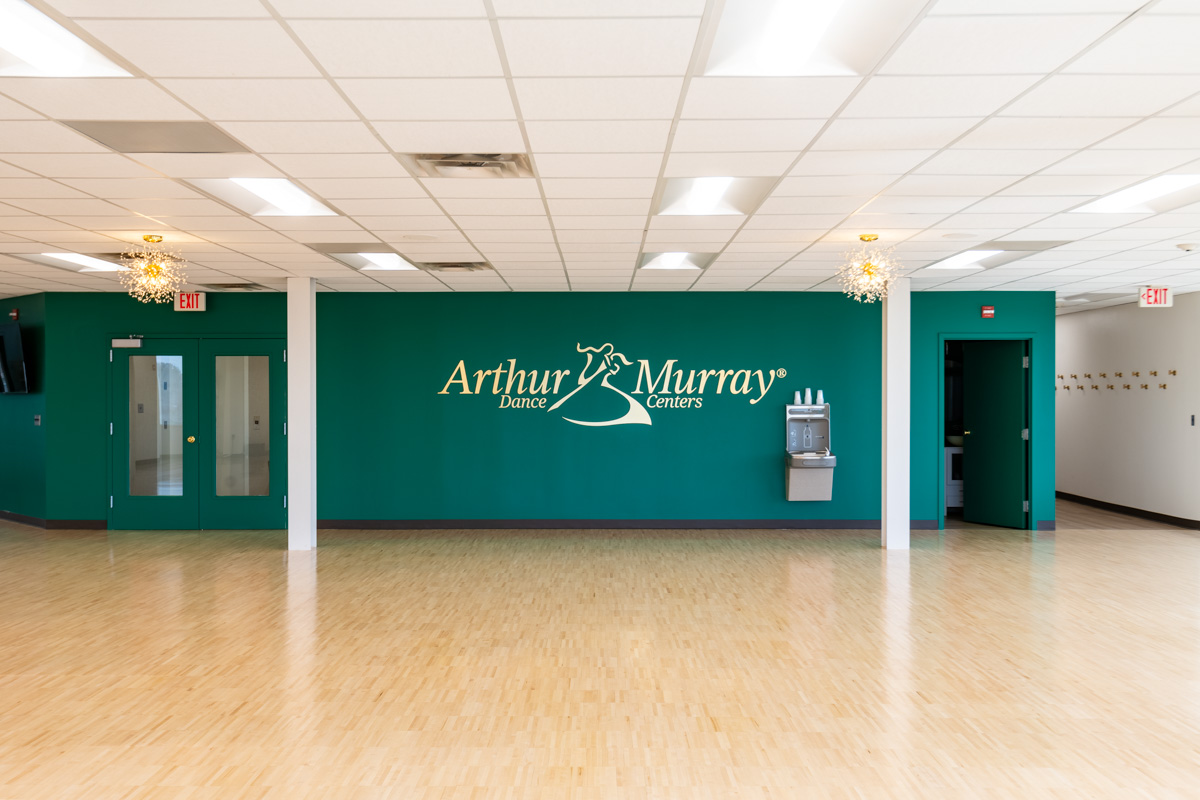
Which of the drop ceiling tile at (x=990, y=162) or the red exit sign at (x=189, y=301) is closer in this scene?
the drop ceiling tile at (x=990, y=162)

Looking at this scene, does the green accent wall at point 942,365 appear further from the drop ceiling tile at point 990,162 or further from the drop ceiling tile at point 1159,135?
the drop ceiling tile at point 1159,135

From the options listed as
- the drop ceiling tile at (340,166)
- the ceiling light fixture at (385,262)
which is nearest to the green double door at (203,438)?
the ceiling light fixture at (385,262)

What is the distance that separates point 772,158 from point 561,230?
2.20 metres

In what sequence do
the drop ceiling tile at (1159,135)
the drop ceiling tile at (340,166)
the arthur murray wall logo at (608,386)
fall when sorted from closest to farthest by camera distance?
the drop ceiling tile at (1159,135), the drop ceiling tile at (340,166), the arthur murray wall logo at (608,386)

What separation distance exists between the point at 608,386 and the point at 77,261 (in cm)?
569

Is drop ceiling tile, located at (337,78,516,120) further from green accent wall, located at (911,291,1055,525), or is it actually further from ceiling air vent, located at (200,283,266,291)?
green accent wall, located at (911,291,1055,525)

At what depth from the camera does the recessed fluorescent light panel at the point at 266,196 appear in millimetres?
4980

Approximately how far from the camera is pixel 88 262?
759 centimetres

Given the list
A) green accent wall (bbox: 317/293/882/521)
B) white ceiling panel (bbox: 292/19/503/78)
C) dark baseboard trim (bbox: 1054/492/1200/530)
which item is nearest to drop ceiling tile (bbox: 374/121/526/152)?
white ceiling panel (bbox: 292/19/503/78)

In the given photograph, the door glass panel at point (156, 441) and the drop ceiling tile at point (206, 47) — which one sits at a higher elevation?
the drop ceiling tile at point (206, 47)

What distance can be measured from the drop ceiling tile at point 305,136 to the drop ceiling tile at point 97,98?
27cm

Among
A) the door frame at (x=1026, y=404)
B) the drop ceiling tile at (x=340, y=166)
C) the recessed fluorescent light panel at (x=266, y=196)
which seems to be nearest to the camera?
the drop ceiling tile at (x=340, y=166)

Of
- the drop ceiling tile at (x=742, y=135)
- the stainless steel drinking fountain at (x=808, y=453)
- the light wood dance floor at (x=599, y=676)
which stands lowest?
the light wood dance floor at (x=599, y=676)

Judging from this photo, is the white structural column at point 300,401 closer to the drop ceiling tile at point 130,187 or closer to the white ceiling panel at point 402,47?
the drop ceiling tile at point 130,187
